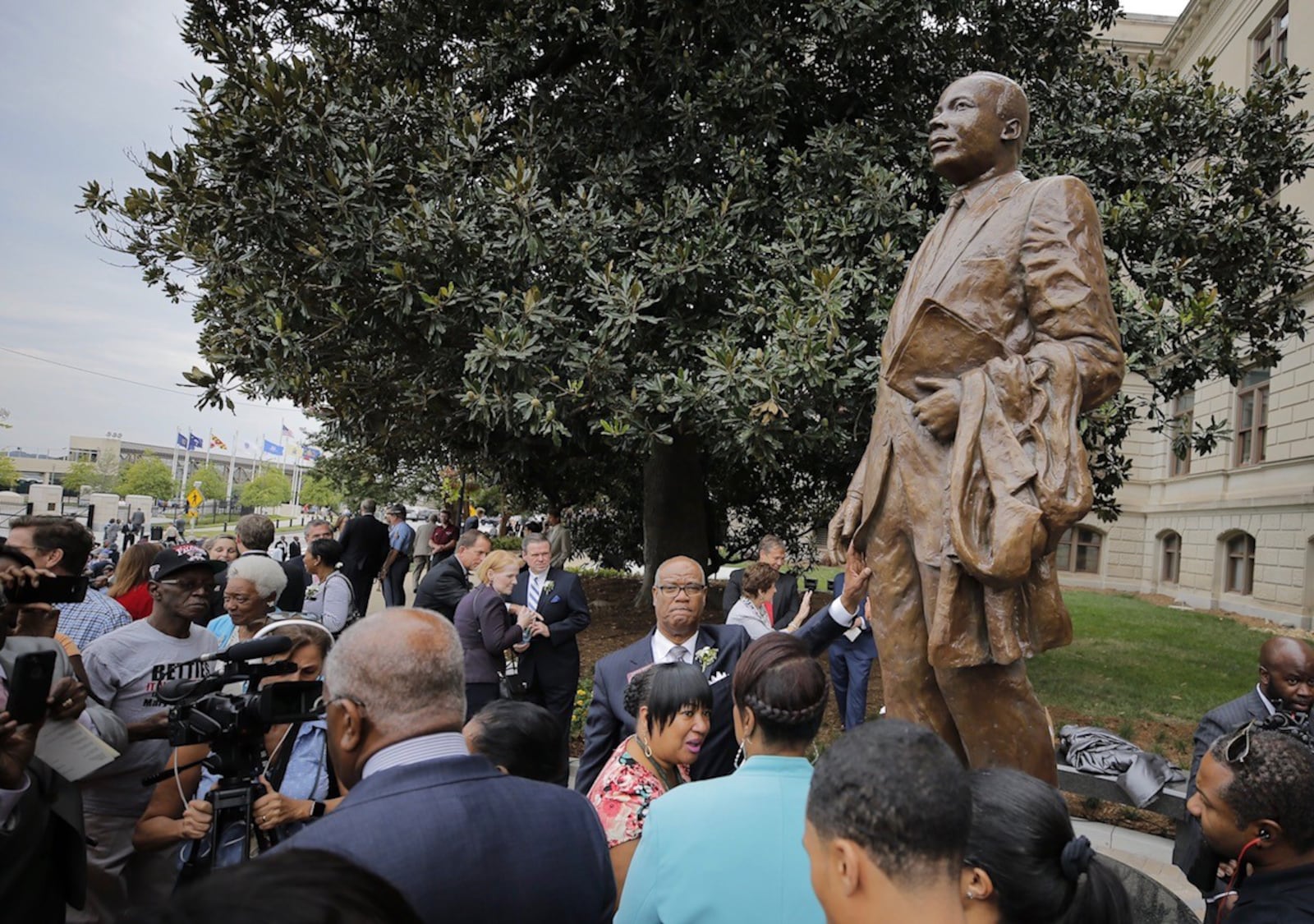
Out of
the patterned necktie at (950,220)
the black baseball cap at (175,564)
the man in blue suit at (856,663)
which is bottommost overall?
the man in blue suit at (856,663)

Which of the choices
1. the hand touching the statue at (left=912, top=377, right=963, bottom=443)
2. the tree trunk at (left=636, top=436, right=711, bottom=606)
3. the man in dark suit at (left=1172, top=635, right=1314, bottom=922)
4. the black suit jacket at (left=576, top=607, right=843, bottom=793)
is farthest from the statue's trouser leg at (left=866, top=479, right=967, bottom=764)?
the tree trunk at (left=636, top=436, right=711, bottom=606)

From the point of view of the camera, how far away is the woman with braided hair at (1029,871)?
203 cm

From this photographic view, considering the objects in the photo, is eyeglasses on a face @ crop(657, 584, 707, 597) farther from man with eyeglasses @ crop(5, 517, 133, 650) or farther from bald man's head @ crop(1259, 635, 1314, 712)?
bald man's head @ crop(1259, 635, 1314, 712)

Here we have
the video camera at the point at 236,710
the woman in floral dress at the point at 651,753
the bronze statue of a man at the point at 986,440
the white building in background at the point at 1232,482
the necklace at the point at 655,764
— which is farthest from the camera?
the white building in background at the point at 1232,482

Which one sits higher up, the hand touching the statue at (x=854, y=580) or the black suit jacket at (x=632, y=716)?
the hand touching the statue at (x=854, y=580)

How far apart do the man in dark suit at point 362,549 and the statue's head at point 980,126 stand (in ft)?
28.4

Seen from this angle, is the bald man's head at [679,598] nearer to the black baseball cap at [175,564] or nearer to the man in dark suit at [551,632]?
the black baseball cap at [175,564]

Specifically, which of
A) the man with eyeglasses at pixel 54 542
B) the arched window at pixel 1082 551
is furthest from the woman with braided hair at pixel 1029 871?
the arched window at pixel 1082 551

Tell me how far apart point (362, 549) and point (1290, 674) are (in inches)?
361

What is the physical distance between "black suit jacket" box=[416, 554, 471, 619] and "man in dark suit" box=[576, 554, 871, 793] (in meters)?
3.51

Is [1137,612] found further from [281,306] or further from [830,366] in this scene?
[281,306]

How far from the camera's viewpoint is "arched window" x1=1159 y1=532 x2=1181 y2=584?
29047mm

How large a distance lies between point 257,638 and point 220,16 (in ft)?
33.4

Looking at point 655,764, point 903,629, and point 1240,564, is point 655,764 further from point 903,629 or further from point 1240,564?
point 1240,564
